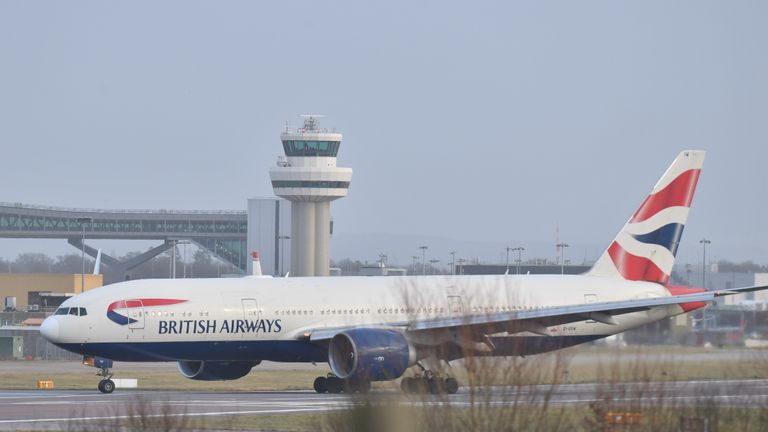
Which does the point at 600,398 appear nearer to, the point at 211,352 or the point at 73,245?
the point at 211,352

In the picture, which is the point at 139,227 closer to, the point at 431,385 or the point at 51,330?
the point at 51,330

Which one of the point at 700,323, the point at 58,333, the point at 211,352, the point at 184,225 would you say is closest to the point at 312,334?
the point at 211,352

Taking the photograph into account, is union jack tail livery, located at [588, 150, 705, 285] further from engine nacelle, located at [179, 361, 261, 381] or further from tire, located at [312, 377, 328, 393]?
engine nacelle, located at [179, 361, 261, 381]

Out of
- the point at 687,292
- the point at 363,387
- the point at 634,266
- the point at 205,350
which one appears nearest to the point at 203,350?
the point at 205,350

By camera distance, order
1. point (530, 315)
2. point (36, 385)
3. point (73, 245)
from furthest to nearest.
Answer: point (73, 245) < point (36, 385) < point (530, 315)

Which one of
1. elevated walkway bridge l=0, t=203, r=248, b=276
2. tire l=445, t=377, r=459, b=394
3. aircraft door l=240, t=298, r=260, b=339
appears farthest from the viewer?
elevated walkway bridge l=0, t=203, r=248, b=276

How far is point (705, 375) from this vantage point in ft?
90.7

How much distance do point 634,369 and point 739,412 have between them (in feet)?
9.07

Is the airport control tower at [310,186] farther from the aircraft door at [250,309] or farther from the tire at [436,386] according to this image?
the tire at [436,386]

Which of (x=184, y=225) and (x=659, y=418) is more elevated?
(x=184, y=225)

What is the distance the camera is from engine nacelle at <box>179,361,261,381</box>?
143ft

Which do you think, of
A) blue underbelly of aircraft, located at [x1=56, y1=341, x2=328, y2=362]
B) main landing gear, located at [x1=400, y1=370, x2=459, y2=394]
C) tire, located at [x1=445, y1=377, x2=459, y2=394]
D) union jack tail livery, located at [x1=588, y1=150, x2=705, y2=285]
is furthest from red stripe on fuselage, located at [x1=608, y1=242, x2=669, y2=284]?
tire, located at [x1=445, y1=377, x2=459, y2=394]

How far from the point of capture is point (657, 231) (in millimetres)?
47438

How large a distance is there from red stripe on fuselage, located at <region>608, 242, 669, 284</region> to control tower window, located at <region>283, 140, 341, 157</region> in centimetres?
7485
